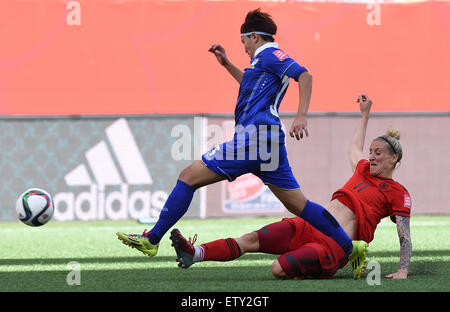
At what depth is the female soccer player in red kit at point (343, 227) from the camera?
17.4ft

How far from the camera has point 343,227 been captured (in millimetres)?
5652

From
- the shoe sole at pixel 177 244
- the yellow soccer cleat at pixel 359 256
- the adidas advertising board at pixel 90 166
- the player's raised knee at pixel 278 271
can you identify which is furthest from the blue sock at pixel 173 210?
the adidas advertising board at pixel 90 166

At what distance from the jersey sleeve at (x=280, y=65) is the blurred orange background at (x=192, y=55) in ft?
30.4

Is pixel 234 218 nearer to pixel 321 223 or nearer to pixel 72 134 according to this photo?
pixel 72 134

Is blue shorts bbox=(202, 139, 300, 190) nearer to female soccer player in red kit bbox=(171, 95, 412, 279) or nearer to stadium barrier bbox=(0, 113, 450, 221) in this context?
female soccer player in red kit bbox=(171, 95, 412, 279)

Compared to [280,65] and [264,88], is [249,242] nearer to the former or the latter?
[264,88]

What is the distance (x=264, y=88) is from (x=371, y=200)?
1038mm

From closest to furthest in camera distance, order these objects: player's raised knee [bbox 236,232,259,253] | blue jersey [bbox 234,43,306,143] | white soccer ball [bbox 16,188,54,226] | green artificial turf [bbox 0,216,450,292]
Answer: green artificial turf [bbox 0,216,450,292] < blue jersey [bbox 234,43,306,143] < player's raised knee [bbox 236,232,259,253] < white soccer ball [bbox 16,188,54,226]

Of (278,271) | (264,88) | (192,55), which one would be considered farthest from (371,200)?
(192,55)

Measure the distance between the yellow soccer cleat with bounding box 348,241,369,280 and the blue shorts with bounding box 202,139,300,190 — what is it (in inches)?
24.7

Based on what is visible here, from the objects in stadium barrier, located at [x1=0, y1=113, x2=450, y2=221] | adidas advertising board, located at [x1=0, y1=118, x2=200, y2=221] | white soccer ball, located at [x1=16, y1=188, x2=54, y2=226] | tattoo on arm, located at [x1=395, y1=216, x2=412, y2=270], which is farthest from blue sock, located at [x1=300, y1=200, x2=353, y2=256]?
adidas advertising board, located at [x1=0, y1=118, x2=200, y2=221]

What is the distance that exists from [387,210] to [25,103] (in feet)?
33.8

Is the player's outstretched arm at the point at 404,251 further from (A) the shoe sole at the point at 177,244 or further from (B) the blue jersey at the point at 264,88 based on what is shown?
(A) the shoe sole at the point at 177,244

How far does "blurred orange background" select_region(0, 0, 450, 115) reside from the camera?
14.8m
